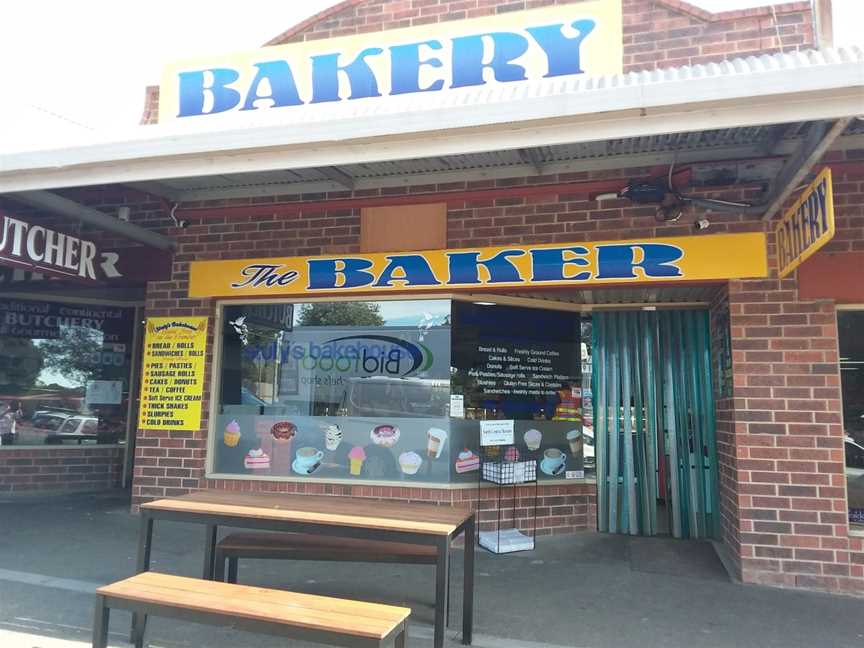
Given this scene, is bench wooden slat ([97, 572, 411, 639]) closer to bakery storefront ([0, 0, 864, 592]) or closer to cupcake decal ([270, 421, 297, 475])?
bakery storefront ([0, 0, 864, 592])

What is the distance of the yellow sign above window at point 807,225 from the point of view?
3.89 m

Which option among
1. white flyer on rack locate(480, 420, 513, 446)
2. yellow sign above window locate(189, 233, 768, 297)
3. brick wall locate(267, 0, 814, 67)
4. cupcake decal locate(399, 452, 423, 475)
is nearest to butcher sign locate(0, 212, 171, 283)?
yellow sign above window locate(189, 233, 768, 297)

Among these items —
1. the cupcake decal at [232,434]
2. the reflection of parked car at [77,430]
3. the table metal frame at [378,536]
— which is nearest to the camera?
the table metal frame at [378,536]


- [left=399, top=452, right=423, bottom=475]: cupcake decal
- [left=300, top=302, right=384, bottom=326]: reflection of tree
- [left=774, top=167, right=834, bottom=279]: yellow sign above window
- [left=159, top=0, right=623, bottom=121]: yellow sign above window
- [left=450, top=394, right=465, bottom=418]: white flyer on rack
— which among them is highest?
[left=159, top=0, right=623, bottom=121]: yellow sign above window

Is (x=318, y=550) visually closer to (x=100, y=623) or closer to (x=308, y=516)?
(x=308, y=516)

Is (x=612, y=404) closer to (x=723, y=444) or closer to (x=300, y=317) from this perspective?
(x=723, y=444)

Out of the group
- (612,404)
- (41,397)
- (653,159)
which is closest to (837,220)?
(653,159)

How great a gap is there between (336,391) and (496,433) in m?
1.73

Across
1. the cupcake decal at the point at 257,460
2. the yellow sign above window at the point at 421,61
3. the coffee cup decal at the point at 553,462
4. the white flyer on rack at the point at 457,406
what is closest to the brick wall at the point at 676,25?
the yellow sign above window at the point at 421,61

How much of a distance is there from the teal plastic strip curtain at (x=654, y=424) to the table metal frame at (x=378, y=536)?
3248 mm

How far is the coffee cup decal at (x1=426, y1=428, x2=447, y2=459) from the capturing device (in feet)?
21.0

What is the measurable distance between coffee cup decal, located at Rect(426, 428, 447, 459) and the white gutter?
3044 millimetres

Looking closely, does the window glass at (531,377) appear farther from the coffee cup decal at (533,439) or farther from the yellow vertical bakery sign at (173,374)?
the yellow vertical bakery sign at (173,374)

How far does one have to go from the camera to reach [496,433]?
6.35m
